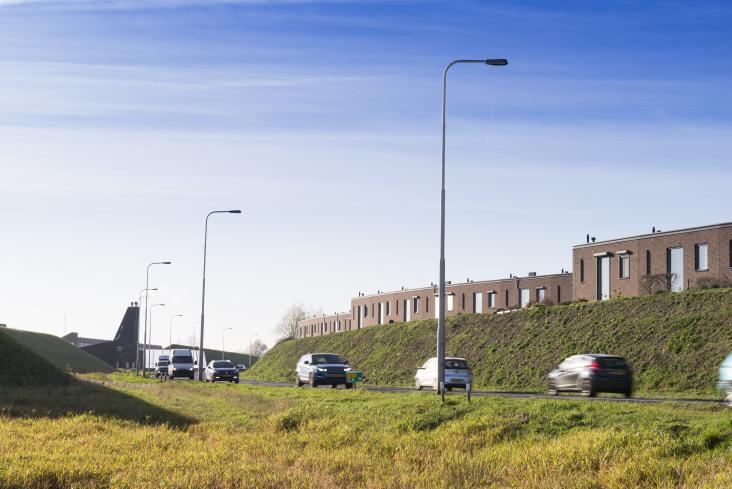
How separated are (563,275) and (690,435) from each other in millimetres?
56726

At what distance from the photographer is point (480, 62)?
28.6 meters

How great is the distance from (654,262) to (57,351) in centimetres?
8460

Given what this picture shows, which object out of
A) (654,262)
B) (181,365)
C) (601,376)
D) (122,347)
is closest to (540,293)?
(654,262)

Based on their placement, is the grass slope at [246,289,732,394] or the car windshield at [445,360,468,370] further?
the grass slope at [246,289,732,394]

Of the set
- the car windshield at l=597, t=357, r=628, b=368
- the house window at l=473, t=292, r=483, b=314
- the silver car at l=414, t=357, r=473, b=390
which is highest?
the house window at l=473, t=292, r=483, b=314

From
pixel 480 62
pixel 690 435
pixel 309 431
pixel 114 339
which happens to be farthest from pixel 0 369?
pixel 114 339

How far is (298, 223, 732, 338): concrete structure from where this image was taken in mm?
53250

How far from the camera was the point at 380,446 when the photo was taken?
19.6m

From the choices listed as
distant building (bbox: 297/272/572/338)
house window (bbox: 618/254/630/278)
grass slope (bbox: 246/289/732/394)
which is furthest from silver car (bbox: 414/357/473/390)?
house window (bbox: 618/254/630/278)

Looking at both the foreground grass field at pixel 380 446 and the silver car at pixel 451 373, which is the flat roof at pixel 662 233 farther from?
the foreground grass field at pixel 380 446

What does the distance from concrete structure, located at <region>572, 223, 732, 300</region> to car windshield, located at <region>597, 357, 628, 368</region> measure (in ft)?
68.7

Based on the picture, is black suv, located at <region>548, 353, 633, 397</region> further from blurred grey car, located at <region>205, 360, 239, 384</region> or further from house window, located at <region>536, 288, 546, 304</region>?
house window, located at <region>536, 288, 546, 304</region>

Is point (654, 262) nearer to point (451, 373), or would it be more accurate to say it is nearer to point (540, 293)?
point (540, 293)

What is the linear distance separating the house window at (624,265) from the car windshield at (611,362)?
98.7 feet
